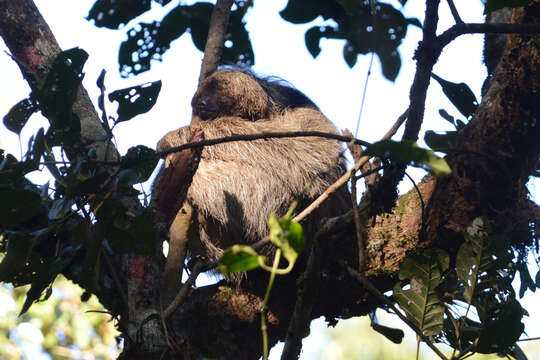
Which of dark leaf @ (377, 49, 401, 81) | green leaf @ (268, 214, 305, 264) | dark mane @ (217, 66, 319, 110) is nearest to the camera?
green leaf @ (268, 214, 305, 264)

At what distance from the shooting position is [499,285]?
2832 millimetres

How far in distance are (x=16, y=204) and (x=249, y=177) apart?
6.44 feet

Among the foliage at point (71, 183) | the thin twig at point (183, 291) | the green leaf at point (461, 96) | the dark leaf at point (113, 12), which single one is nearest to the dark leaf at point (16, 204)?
the foliage at point (71, 183)

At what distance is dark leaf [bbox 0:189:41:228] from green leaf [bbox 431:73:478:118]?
2.20 m

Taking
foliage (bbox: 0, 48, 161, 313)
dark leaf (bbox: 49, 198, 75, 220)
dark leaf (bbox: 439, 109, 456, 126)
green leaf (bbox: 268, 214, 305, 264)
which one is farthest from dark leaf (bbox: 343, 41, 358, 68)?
green leaf (bbox: 268, 214, 305, 264)

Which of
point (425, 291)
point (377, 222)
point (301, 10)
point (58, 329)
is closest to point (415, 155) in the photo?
point (425, 291)

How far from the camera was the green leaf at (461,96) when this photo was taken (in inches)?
125

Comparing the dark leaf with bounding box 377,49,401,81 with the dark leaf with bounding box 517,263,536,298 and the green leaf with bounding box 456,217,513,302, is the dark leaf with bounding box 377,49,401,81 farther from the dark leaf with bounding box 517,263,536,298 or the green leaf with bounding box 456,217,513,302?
the dark leaf with bounding box 517,263,536,298

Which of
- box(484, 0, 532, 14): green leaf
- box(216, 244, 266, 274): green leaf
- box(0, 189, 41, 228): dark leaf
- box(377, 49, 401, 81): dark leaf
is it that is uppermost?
box(377, 49, 401, 81): dark leaf

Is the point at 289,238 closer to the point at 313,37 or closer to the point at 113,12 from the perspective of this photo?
the point at 313,37

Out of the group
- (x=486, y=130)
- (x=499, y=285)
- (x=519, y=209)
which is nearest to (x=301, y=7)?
(x=486, y=130)

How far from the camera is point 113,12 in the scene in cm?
446

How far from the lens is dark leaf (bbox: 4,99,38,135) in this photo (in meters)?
2.50

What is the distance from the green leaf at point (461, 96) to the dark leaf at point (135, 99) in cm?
163
